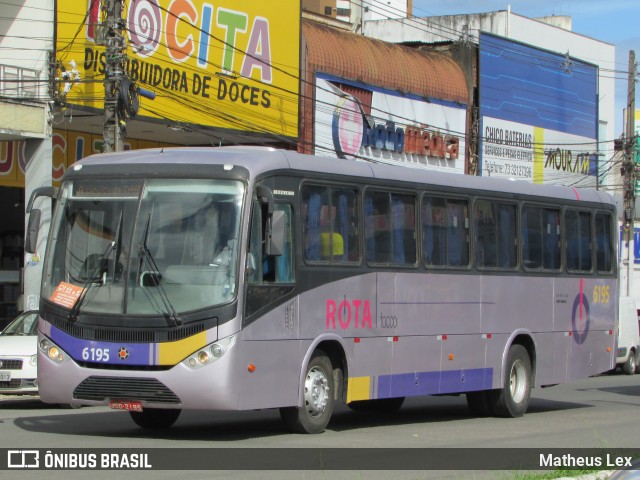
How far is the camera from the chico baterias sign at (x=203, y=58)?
27.0 meters

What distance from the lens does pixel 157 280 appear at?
12461 millimetres

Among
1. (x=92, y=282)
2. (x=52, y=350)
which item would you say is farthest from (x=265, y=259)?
(x=52, y=350)

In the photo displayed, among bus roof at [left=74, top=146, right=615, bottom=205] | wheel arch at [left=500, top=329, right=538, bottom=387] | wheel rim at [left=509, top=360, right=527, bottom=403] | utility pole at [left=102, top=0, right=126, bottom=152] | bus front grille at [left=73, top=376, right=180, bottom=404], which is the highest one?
utility pole at [left=102, top=0, right=126, bottom=152]

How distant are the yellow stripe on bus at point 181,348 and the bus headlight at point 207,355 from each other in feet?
0.17

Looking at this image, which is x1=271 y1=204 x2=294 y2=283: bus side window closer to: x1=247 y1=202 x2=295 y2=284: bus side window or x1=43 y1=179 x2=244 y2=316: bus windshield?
x1=247 y1=202 x2=295 y2=284: bus side window

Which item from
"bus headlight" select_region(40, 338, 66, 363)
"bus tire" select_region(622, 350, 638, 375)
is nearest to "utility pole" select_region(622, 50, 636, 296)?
"bus tire" select_region(622, 350, 638, 375)

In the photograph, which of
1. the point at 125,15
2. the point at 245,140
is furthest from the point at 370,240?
the point at 245,140

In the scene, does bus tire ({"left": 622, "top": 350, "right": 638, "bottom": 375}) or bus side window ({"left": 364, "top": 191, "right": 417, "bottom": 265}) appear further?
bus tire ({"left": 622, "top": 350, "right": 638, "bottom": 375})

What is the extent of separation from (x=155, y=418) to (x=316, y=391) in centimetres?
202

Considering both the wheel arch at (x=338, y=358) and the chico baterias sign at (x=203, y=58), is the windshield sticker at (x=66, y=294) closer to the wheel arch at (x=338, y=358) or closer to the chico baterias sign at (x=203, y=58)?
the wheel arch at (x=338, y=358)

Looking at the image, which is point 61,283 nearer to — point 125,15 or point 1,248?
point 125,15

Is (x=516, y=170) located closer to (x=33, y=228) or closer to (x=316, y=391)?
(x=316, y=391)

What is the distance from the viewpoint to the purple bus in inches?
488

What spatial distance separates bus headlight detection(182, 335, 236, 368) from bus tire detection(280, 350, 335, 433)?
1488 millimetres
